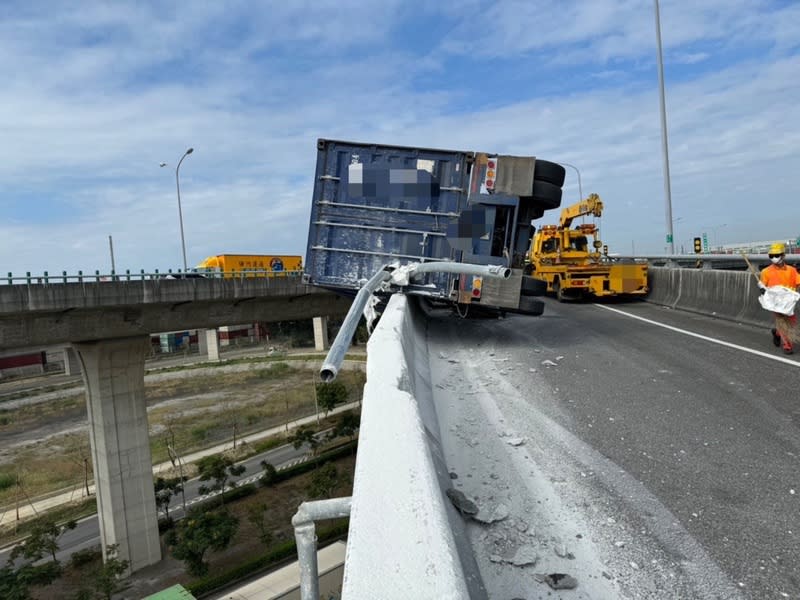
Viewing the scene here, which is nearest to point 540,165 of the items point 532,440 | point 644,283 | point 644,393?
point 644,393

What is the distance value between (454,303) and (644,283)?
426 inches

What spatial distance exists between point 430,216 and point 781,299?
17.2 ft

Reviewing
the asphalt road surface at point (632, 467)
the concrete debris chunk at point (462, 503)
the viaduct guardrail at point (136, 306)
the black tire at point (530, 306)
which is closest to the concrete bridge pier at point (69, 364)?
the viaduct guardrail at point (136, 306)

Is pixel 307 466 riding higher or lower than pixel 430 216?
lower

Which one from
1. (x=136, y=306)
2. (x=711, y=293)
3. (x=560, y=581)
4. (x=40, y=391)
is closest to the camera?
(x=560, y=581)

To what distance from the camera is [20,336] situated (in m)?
A: 16.4

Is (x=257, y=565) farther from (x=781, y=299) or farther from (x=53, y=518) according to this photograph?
(x=781, y=299)

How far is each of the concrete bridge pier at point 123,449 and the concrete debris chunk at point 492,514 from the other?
2031 centimetres

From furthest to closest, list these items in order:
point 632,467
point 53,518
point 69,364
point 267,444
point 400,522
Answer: point 69,364
point 267,444
point 53,518
point 632,467
point 400,522

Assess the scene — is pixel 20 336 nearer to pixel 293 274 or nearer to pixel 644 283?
pixel 293 274

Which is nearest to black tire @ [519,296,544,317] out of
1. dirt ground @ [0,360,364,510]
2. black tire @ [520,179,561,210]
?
black tire @ [520,179,561,210]

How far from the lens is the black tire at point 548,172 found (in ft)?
27.8

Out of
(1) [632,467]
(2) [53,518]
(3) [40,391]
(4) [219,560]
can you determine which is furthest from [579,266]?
(3) [40,391]

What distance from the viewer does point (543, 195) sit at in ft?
27.9
